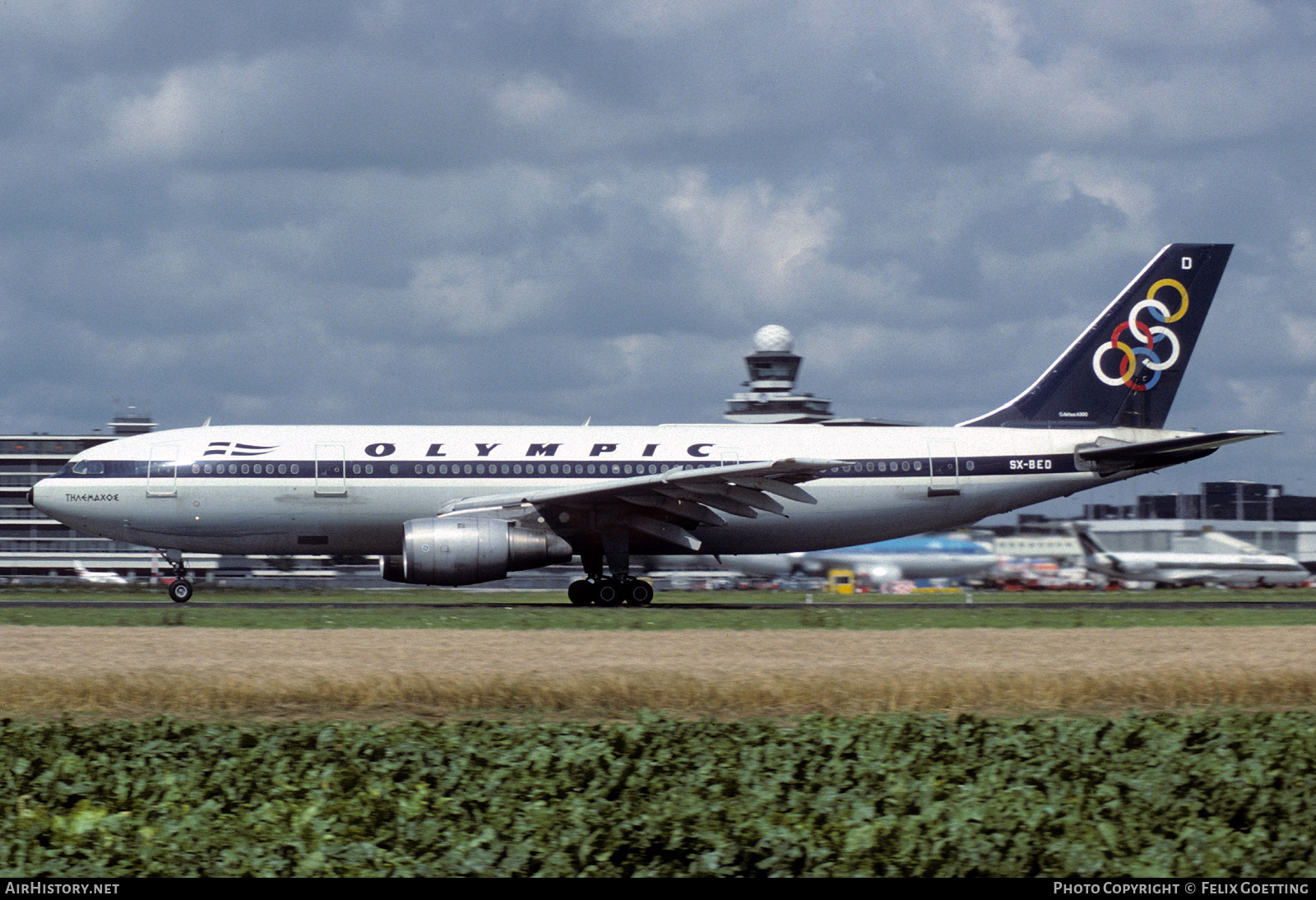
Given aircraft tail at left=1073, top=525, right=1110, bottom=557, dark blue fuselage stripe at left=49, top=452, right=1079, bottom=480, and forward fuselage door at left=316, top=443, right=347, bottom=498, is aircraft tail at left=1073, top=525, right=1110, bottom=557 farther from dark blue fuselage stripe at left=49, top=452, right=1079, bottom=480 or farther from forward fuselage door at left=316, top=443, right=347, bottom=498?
forward fuselage door at left=316, top=443, right=347, bottom=498

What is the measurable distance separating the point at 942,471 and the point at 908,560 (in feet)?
128

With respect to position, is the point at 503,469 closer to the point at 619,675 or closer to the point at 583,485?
the point at 583,485

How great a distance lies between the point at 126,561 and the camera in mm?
122312

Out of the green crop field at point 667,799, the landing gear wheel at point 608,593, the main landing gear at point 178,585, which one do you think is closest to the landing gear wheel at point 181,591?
the main landing gear at point 178,585

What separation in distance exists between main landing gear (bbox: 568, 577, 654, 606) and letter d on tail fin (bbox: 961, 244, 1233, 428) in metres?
9.43

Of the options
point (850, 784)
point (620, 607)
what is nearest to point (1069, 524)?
point (620, 607)

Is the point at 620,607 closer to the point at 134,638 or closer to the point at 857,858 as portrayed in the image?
the point at 134,638

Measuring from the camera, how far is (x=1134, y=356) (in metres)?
35.0

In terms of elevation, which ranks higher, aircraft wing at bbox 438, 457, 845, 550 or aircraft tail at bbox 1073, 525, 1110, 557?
aircraft wing at bbox 438, 457, 845, 550

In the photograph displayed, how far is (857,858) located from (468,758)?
145 inches

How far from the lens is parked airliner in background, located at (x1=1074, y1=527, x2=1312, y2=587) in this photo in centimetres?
7106

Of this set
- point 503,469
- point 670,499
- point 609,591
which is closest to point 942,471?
point 670,499

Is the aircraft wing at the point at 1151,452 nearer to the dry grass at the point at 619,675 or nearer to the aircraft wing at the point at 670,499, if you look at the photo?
the aircraft wing at the point at 670,499

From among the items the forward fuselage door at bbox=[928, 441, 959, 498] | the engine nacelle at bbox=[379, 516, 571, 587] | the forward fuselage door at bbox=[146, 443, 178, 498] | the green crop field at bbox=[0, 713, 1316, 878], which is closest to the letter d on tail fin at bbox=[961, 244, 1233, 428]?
the forward fuselage door at bbox=[928, 441, 959, 498]
